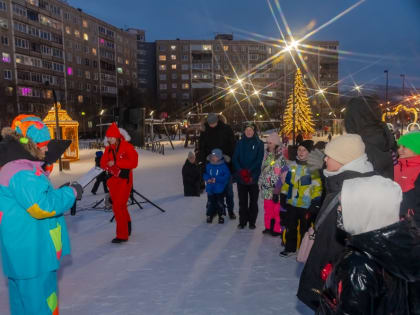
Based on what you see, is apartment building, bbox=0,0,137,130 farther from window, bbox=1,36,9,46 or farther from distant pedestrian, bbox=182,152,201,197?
distant pedestrian, bbox=182,152,201,197

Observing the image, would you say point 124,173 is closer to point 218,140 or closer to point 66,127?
point 218,140

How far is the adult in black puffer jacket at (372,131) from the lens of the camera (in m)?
3.73

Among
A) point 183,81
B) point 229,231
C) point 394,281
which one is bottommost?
point 229,231

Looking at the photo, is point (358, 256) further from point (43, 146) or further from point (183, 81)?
point (183, 81)

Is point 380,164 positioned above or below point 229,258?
above

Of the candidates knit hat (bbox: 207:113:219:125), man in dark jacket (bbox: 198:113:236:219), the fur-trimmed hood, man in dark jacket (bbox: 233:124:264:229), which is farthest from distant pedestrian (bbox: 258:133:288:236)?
the fur-trimmed hood

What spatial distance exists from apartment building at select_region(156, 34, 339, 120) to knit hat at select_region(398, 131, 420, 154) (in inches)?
3398

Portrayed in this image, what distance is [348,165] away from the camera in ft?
8.84

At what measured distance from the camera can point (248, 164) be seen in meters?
6.80

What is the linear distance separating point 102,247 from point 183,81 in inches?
3651

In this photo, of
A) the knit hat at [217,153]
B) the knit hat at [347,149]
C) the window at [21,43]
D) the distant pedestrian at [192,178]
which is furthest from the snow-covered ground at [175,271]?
the window at [21,43]

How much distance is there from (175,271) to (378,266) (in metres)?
3.75

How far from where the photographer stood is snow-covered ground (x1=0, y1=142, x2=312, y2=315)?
4129 millimetres

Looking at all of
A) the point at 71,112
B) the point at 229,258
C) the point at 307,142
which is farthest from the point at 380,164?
the point at 71,112
